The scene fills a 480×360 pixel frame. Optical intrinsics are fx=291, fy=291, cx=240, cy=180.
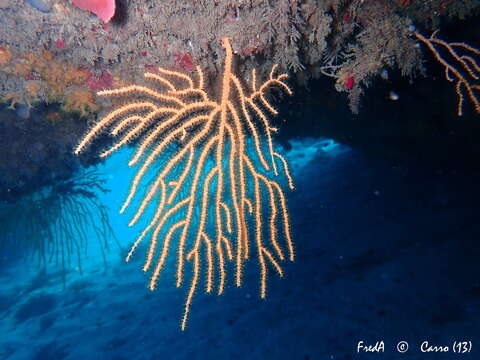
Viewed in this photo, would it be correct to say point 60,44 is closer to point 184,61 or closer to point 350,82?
point 184,61

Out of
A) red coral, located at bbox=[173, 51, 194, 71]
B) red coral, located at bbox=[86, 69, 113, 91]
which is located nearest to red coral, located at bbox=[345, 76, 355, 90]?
red coral, located at bbox=[173, 51, 194, 71]

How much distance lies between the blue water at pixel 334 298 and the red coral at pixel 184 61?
1872 millimetres

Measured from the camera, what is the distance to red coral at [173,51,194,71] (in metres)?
3.34

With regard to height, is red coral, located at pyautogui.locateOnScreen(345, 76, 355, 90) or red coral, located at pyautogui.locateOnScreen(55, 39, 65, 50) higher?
red coral, located at pyautogui.locateOnScreen(55, 39, 65, 50)

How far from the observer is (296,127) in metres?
12.0

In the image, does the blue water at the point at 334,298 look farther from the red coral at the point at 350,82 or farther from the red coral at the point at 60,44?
the red coral at the point at 350,82

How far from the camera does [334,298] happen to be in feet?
19.7

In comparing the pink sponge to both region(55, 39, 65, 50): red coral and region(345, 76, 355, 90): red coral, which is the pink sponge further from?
region(345, 76, 355, 90): red coral

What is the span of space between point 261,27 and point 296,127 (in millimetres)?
9196

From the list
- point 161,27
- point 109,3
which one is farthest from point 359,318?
point 109,3

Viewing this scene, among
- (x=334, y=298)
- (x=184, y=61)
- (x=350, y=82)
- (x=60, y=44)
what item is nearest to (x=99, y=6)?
(x=184, y=61)

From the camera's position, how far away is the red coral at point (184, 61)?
3.34 metres

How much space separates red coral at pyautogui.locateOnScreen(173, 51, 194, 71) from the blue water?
73.7 inches

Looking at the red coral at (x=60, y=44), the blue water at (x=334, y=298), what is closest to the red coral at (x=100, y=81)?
the red coral at (x=60, y=44)
